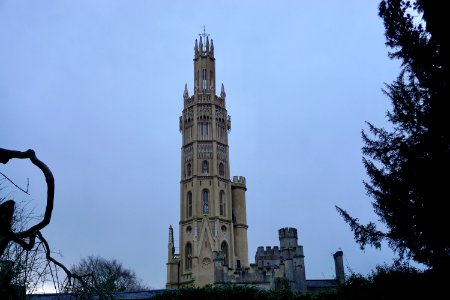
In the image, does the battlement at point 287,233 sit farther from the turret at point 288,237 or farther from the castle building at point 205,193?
the castle building at point 205,193

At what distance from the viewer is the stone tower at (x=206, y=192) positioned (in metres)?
57.7

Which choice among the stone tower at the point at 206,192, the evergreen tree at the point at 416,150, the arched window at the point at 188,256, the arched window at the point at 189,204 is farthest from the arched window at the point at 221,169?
the evergreen tree at the point at 416,150

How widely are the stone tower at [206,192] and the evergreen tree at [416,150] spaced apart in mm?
36526

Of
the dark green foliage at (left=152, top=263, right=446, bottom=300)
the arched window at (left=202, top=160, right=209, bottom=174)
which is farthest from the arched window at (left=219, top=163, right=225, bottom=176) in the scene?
the dark green foliage at (left=152, top=263, right=446, bottom=300)

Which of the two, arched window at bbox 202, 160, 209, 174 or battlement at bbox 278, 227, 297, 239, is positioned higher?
arched window at bbox 202, 160, 209, 174

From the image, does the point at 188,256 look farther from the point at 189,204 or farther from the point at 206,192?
the point at 206,192

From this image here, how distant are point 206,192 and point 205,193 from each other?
185 millimetres

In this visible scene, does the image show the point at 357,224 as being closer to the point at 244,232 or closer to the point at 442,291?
the point at 442,291

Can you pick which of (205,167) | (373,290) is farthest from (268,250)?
(373,290)

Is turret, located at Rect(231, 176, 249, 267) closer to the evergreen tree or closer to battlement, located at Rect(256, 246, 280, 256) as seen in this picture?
battlement, located at Rect(256, 246, 280, 256)

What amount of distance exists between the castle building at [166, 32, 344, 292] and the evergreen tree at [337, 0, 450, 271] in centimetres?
3373

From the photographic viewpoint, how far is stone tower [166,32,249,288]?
5772 centimetres

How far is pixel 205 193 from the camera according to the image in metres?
62.0

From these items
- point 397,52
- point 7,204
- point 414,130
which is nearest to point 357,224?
point 414,130
